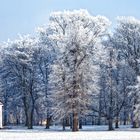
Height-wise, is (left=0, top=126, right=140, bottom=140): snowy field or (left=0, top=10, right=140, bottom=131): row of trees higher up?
(left=0, top=10, right=140, bottom=131): row of trees

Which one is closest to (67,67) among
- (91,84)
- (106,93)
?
→ (91,84)

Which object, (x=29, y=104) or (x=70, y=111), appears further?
(x=29, y=104)

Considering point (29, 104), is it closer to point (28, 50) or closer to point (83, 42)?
point (28, 50)

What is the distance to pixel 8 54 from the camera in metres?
67.1

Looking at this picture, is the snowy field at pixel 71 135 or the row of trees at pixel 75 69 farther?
the row of trees at pixel 75 69

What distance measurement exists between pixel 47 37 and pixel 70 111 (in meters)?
13.8

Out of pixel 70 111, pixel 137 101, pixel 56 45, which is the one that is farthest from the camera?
pixel 56 45

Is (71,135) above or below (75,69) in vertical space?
below

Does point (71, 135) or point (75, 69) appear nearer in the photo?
point (71, 135)

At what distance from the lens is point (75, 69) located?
53.5 metres

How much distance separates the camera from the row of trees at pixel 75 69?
2124 inches

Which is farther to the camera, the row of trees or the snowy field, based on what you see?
the row of trees

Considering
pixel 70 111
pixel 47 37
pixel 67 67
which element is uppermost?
pixel 47 37

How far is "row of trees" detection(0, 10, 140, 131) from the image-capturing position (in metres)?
53.9
